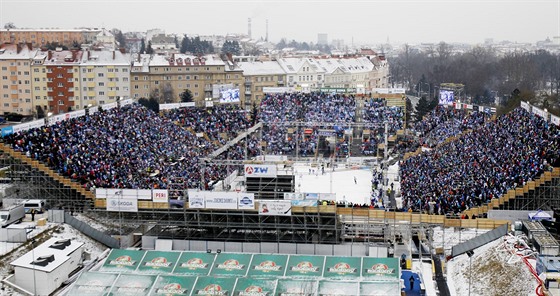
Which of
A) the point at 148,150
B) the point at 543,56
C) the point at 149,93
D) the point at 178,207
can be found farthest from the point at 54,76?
the point at 543,56

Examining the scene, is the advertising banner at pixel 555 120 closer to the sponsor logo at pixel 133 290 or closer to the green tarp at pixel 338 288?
the green tarp at pixel 338 288

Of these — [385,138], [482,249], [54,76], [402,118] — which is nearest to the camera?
[482,249]

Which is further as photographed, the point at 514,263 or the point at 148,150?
the point at 148,150

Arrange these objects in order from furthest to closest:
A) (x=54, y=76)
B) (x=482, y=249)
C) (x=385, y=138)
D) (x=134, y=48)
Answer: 1. (x=134, y=48)
2. (x=54, y=76)
3. (x=385, y=138)
4. (x=482, y=249)

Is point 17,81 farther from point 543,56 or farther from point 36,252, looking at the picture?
point 543,56

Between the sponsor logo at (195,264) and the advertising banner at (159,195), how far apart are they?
414 cm

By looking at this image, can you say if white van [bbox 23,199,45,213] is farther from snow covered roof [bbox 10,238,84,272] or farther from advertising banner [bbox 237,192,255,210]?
advertising banner [bbox 237,192,255,210]

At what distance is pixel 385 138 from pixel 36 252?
3300 cm

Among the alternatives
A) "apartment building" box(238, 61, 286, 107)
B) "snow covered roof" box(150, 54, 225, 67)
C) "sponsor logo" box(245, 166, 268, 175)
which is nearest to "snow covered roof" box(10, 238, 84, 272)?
"sponsor logo" box(245, 166, 268, 175)

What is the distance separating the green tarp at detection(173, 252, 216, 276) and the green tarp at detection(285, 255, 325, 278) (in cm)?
332

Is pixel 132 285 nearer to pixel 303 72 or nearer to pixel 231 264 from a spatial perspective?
pixel 231 264

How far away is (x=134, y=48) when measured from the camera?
16012 cm

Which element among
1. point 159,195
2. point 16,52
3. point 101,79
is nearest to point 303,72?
point 101,79

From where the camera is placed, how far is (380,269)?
2761 centimetres
